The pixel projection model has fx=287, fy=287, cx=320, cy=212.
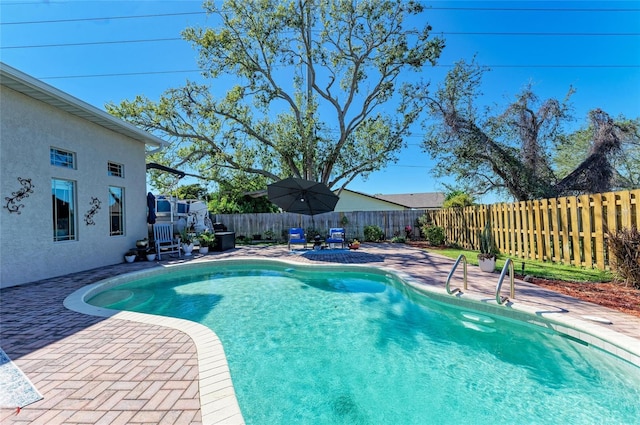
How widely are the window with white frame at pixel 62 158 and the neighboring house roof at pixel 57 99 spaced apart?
112cm

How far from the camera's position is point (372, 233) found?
15562 mm

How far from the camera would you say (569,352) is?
3721mm

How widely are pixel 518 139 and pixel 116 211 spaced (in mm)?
16280

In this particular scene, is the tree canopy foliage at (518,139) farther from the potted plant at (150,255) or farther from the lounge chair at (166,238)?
the potted plant at (150,255)

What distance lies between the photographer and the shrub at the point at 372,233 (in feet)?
51.1

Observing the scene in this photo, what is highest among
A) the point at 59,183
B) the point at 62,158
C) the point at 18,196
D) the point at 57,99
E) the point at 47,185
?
the point at 57,99

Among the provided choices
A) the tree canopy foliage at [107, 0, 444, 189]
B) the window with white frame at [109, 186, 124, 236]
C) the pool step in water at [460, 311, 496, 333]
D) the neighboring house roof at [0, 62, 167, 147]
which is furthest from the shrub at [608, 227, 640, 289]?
the window with white frame at [109, 186, 124, 236]

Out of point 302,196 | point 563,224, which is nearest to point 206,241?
point 302,196

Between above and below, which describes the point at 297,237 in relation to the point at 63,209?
below

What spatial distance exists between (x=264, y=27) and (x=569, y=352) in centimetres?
1633

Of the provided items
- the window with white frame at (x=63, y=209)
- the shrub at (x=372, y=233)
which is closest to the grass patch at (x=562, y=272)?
the shrub at (x=372, y=233)

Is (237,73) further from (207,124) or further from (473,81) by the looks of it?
(473,81)

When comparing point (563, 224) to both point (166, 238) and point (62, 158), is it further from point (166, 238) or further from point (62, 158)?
point (62, 158)

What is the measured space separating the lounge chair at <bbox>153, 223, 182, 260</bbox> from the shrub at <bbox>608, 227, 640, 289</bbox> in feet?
40.0
